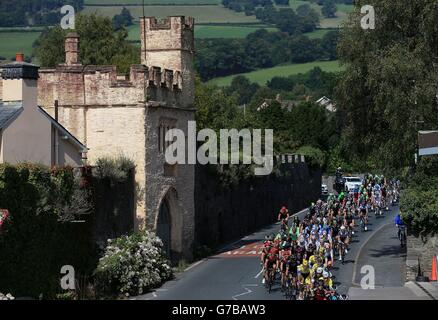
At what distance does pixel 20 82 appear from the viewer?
1503 inches

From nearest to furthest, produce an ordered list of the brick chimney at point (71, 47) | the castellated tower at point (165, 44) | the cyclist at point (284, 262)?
the cyclist at point (284, 262), the brick chimney at point (71, 47), the castellated tower at point (165, 44)

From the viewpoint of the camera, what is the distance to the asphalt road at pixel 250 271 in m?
38.5

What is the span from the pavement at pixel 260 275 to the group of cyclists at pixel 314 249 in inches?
24.9

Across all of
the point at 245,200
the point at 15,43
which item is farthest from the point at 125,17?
the point at 245,200

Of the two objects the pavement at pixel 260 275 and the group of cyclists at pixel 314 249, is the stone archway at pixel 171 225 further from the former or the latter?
the group of cyclists at pixel 314 249

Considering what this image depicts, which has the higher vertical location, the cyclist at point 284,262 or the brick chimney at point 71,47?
the brick chimney at point 71,47

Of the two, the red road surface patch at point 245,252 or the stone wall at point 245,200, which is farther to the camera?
the stone wall at point 245,200

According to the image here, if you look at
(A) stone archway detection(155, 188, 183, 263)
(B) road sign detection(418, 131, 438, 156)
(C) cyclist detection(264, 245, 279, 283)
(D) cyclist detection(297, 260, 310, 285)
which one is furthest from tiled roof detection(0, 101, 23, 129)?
(B) road sign detection(418, 131, 438, 156)

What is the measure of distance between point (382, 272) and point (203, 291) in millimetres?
8105

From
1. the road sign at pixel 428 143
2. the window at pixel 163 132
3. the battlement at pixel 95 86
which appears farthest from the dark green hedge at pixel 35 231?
the road sign at pixel 428 143

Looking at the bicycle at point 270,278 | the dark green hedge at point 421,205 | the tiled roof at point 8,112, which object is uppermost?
the tiled roof at point 8,112

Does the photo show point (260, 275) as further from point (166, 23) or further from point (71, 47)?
point (71, 47)

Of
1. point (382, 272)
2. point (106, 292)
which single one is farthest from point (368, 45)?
point (106, 292)
